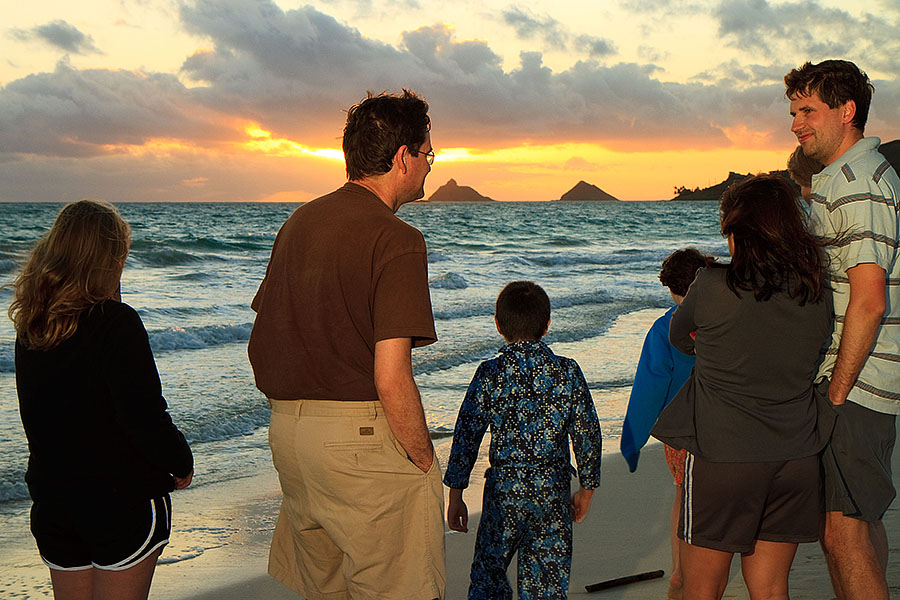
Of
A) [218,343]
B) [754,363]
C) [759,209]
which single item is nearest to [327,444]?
[754,363]

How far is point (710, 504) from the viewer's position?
8.21 feet

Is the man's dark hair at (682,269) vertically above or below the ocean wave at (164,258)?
above

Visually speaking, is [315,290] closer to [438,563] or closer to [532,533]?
[438,563]

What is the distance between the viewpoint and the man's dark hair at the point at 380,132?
234 cm

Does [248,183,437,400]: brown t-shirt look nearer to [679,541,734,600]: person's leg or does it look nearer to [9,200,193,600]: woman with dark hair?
[9,200,193,600]: woman with dark hair

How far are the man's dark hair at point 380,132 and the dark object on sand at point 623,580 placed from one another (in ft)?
7.59

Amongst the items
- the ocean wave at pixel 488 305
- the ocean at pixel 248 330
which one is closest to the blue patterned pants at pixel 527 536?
the ocean at pixel 248 330

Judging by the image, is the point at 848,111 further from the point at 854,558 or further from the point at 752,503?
the point at 854,558

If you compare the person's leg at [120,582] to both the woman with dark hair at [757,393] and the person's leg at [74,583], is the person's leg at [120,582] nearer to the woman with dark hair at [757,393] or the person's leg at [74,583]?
the person's leg at [74,583]

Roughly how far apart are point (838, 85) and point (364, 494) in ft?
6.49

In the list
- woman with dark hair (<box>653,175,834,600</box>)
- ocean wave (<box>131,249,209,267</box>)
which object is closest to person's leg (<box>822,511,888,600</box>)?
woman with dark hair (<box>653,175,834,600</box>)

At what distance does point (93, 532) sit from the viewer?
2311mm

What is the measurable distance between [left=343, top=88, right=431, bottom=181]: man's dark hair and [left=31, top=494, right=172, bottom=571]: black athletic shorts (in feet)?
3.80

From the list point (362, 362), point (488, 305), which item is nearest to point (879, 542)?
point (362, 362)
